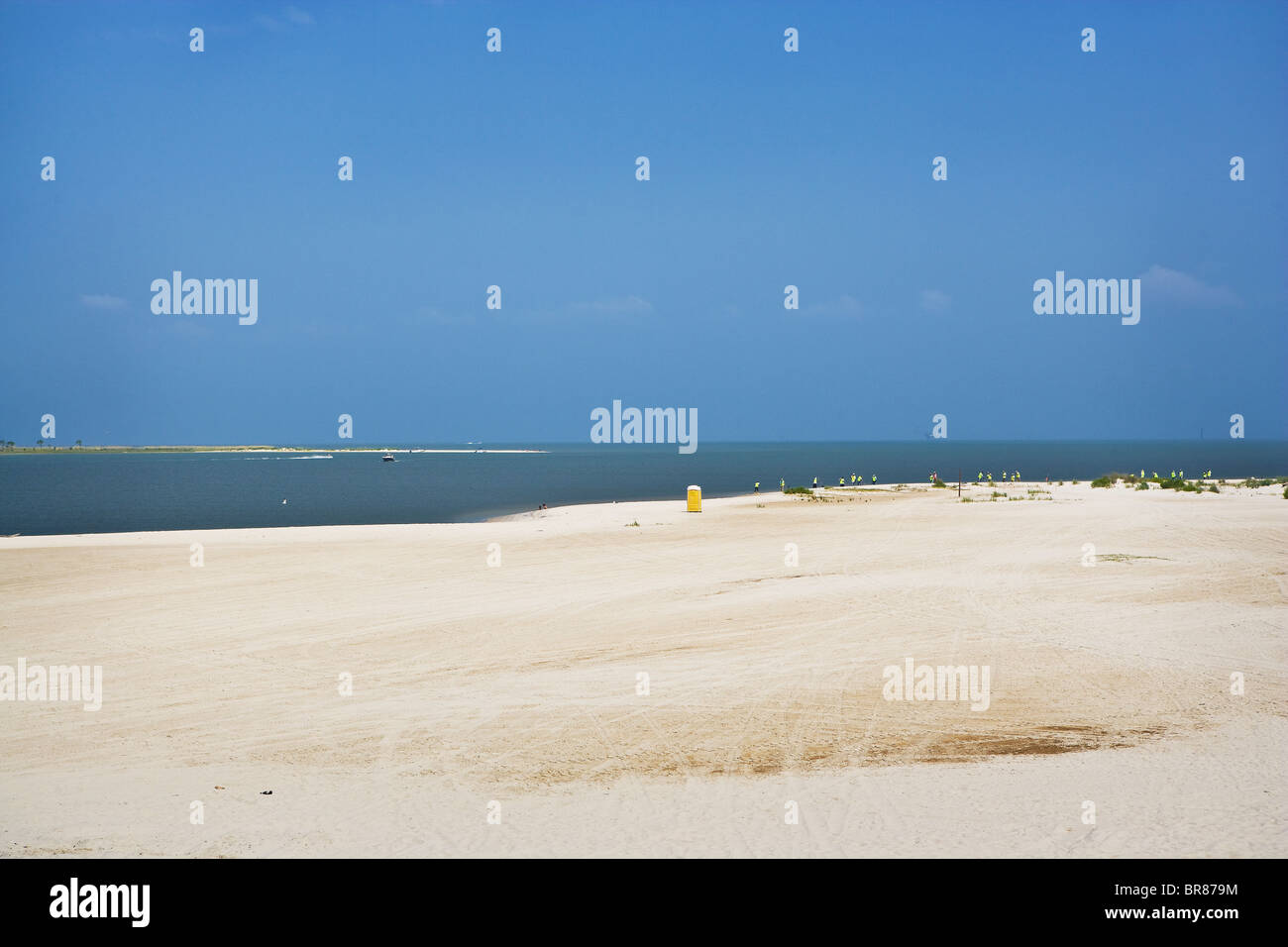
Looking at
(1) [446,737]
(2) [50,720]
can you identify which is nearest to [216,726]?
(2) [50,720]

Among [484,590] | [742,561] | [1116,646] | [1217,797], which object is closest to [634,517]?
[742,561]

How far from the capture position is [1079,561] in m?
21.2

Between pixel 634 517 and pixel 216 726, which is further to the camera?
pixel 634 517

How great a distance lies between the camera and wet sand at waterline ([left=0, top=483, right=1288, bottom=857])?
7.07 m

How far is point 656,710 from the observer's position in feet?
34.1

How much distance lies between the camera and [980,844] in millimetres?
6637

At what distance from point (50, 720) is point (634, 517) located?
28727 millimetres

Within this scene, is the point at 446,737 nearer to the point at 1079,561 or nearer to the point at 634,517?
the point at 1079,561

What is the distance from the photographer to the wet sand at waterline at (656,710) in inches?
278

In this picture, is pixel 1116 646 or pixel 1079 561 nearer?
pixel 1116 646

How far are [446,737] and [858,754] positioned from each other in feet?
13.9
